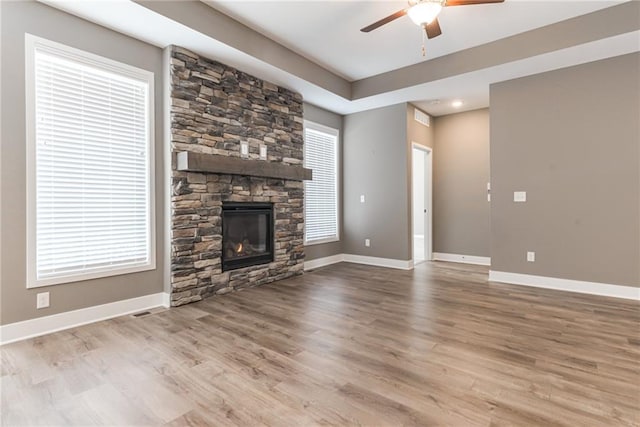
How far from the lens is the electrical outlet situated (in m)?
2.76

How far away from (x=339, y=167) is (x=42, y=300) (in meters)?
4.80

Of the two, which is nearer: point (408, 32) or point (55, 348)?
point (55, 348)

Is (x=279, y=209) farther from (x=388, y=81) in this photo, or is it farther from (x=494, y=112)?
(x=494, y=112)

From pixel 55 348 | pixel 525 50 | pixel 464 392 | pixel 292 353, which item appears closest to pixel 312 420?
pixel 292 353

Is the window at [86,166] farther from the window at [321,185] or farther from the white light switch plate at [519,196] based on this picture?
the white light switch plate at [519,196]

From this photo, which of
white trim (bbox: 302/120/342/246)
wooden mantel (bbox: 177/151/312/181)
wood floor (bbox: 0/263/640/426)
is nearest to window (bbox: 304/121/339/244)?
white trim (bbox: 302/120/342/246)

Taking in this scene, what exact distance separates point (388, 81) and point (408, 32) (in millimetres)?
1177

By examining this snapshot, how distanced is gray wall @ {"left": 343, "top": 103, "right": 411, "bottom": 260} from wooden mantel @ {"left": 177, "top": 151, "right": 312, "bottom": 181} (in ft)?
4.55

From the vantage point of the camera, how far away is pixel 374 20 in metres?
3.49

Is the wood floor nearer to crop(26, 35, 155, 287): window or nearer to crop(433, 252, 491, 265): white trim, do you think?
crop(26, 35, 155, 287): window

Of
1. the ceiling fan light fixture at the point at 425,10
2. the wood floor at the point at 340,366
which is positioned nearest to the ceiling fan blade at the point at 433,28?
the ceiling fan light fixture at the point at 425,10

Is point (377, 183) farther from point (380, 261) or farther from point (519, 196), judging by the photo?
point (519, 196)

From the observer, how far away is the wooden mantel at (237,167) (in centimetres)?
344

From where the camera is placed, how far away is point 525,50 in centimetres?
375
